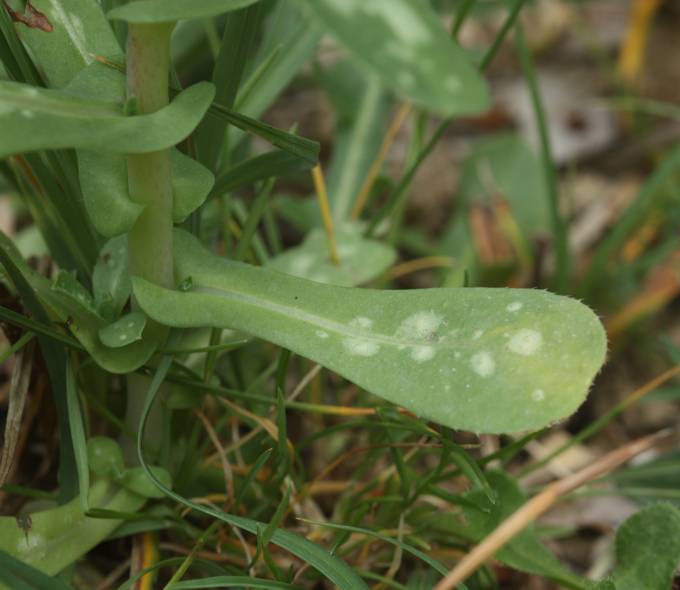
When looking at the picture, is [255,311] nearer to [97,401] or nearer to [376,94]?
[97,401]

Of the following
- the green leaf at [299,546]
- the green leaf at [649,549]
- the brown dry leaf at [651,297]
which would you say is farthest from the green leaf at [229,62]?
the brown dry leaf at [651,297]

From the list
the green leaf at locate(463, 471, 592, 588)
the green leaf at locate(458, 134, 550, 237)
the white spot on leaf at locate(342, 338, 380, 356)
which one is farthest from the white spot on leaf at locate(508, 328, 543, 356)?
the green leaf at locate(458, 134, 550, 237)

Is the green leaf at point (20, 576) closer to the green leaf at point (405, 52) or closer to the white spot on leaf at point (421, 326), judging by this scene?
the white spot on leaf at point (421, 326)

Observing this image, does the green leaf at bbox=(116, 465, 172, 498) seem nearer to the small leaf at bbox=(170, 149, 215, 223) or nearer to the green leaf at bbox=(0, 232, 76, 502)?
the green leaf at bbox=(0, 232, 76, 502)

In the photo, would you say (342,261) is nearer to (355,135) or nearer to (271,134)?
(271,134)

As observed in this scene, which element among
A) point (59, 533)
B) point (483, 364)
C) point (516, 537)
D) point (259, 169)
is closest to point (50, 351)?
point (59, 533)
